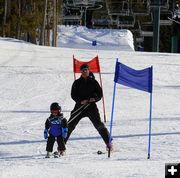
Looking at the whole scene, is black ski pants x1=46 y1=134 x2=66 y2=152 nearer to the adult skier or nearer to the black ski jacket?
the adult skier

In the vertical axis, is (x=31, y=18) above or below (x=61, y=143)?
above

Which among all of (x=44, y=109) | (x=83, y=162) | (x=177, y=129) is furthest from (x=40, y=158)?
(x=44, y=109)

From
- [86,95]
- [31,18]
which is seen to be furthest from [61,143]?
[31,18]

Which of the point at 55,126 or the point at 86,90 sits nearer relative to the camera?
the point at 55,126

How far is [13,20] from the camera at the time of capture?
3922 cm

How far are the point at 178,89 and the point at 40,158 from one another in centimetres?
987

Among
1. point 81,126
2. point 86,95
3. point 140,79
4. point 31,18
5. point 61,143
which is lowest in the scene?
point 81,126

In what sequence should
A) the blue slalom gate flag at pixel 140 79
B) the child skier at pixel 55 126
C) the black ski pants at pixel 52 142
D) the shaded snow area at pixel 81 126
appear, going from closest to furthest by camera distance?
the shaded snow area at pixel 81 126, the child skier at pixel 55 126, the black ski pants at pixel 52 142, the blue slalom gate flag at pixel 140 79

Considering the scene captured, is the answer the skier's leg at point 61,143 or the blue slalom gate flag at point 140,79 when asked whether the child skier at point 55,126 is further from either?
the blue slalom gate flag at point 140,79

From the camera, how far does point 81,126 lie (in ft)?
30.6

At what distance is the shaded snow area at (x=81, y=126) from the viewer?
5.68m

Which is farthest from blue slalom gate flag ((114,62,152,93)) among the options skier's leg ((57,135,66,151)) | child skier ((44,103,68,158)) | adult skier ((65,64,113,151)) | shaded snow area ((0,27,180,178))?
skier's leg ((57,135,66,151))

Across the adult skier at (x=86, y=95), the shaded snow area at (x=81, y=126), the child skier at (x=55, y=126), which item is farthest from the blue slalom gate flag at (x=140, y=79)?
the child skier at (x=55, y=126)

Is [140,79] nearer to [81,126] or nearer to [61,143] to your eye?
[61,143]
